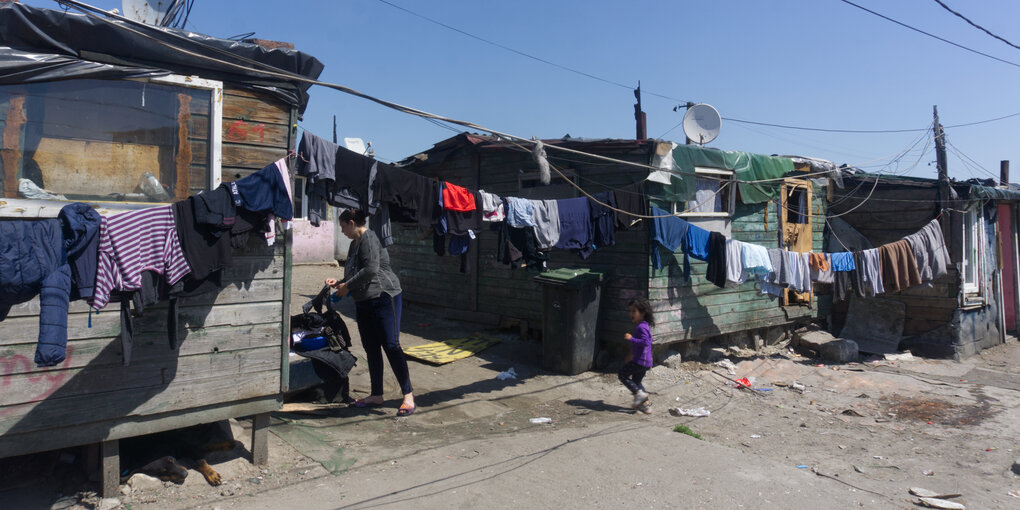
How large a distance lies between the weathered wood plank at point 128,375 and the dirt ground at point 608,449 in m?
0.77

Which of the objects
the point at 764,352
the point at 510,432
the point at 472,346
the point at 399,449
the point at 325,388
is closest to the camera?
the point at 399,449

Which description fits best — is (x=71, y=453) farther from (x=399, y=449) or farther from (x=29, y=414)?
(x=399, y=449)

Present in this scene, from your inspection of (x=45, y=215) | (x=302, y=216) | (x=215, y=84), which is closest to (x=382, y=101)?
(x=215, y=84)

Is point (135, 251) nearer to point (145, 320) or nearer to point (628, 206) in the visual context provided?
point (145, 320)

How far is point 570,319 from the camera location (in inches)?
322

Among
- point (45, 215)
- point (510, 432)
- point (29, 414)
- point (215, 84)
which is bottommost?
point (510, 432)

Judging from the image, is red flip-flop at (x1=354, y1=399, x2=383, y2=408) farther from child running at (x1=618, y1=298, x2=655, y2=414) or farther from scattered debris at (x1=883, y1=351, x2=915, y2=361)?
scattered debris at (x1=883, y1=351, x2=915, y2=361)

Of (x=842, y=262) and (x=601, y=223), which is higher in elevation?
(x=601, y=223)

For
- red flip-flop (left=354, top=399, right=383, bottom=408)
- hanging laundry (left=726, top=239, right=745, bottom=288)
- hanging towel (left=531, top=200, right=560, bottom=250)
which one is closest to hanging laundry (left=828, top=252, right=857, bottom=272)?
hanging laundry (left=726, top=239, right=745, bottom=288)

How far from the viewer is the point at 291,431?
5.46 metres

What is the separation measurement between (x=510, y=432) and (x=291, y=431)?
2096mm

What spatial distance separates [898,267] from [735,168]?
3.38 m

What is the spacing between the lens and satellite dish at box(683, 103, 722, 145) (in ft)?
30.9

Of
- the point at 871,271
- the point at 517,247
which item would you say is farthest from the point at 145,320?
the point at 871,271
